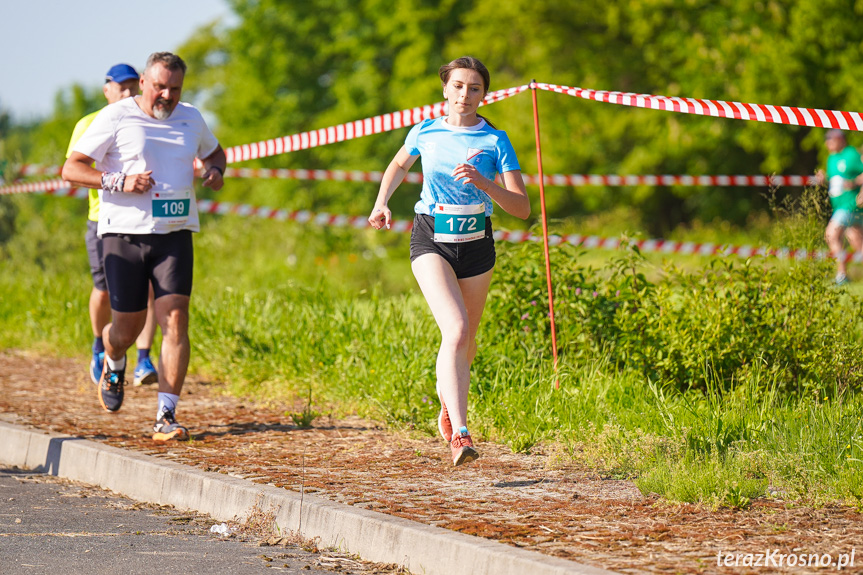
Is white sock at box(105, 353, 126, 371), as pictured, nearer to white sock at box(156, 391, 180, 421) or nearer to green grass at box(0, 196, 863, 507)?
white sock at box(156, 391, 180, 421)

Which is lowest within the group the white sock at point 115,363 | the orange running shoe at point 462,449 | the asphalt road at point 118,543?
the asphalt road at point 118,543

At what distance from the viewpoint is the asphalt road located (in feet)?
14.6

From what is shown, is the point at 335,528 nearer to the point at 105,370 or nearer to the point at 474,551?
the point at 474,551

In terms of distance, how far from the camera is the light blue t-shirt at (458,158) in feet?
18.4

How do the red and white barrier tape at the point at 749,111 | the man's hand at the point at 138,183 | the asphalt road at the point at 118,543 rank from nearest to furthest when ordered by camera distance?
the asphalt road at the point at 118,543, the man's hand at the point at 138,183, the red and white barrier tape at the point at 749,111

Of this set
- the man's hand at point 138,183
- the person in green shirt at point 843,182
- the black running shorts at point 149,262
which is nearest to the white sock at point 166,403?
the black running shorts at point 149,262

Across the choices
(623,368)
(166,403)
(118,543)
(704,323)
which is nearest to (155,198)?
(166,403)

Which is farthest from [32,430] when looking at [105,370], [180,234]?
[180,234]

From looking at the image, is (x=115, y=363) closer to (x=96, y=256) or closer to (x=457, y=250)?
(x=96, y=256)

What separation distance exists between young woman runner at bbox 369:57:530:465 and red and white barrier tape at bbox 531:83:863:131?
1329mm

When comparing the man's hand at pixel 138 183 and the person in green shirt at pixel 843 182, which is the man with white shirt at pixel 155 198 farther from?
the person in green shirt at pixel 843 182

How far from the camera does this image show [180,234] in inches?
266

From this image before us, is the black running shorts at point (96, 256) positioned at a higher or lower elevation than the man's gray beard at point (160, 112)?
lower

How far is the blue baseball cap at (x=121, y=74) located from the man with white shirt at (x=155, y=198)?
4.82ft
